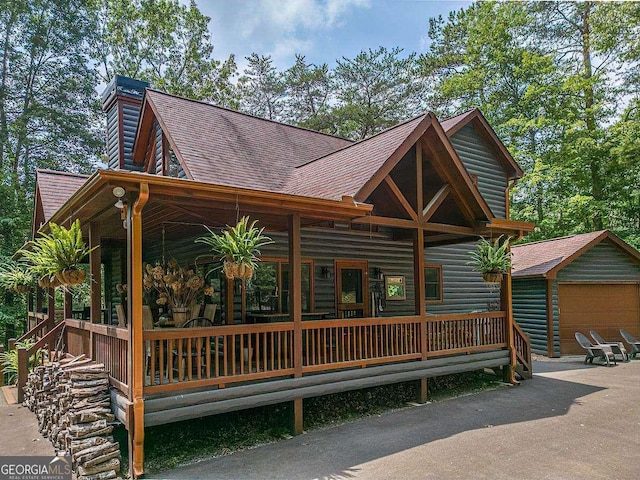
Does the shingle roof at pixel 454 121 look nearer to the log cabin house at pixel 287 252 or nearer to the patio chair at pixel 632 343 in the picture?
the log cabin house at pixel 287 252

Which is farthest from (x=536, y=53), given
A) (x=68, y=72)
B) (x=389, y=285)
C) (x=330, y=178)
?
(x=68, y=72)

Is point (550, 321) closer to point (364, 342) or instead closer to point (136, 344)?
point (364, 342)

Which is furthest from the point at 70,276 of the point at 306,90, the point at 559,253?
the point at 306,90

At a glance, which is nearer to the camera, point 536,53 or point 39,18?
point 39,18

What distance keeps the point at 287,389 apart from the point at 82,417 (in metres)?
2.56

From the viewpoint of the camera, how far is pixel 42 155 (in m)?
21.8

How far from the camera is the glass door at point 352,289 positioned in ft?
34.6

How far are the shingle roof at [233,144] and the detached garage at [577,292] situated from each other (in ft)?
24.2

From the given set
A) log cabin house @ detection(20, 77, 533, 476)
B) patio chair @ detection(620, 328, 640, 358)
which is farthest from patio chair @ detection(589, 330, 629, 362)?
log cabin house @ detection(20, 77, 533, 476)

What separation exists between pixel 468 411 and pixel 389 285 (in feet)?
13.6

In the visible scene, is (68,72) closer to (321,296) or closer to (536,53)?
(321,296)

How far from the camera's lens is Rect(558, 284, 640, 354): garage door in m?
14.0

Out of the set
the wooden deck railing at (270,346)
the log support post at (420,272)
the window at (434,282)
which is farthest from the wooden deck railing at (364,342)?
the window at (434,282)

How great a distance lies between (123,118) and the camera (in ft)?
43.4
